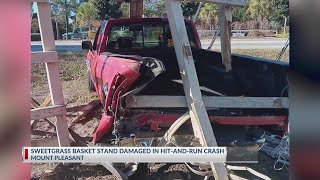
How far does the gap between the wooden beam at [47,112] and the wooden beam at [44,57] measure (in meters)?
0.48

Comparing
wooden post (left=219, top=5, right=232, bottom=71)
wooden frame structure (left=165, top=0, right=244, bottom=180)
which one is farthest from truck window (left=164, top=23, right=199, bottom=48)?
wooden frame structure (left=165, top=0, right=244, bottom=180)

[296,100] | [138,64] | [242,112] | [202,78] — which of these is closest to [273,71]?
[242,112]

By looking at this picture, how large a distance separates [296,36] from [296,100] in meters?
0.19

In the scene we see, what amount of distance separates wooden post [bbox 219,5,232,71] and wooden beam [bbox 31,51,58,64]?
5.75 ft

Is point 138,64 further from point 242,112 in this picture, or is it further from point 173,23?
point 242,112

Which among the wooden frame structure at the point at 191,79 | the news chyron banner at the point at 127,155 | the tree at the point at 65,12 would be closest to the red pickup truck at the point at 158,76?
the wooden frame structure at the point at 191,79

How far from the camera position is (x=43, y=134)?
19.6ft

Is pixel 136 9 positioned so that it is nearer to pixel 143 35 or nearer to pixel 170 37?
pixel 143 35

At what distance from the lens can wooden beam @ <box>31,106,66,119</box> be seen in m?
4.39

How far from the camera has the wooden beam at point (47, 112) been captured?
14.4ft

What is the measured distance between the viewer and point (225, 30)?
15.4 feet

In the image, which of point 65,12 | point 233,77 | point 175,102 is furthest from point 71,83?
point 65,12

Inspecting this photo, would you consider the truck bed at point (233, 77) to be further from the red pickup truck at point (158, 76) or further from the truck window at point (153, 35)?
the truck window at point (153, 35)

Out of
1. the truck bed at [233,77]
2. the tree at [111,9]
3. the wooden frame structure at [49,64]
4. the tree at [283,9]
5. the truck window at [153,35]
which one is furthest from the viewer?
the tree at [111,9]
